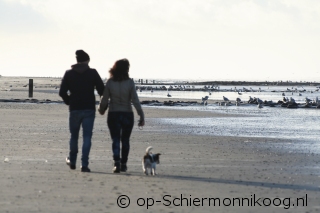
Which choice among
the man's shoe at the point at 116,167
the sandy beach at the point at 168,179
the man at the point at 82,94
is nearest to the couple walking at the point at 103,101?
the man at the point at 82,94

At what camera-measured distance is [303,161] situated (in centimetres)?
1325

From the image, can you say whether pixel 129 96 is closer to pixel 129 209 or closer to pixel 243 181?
pixel 243 181

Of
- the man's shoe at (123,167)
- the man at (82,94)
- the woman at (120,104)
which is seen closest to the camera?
the man's shoe at (123,167)

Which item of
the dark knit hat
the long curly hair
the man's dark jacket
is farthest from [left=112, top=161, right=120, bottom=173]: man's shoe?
the dark knit hat

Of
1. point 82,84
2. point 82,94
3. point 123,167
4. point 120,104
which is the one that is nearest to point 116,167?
point 123,167

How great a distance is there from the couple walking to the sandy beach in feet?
1.44

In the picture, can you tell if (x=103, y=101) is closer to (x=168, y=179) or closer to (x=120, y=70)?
(x=120, y=70)

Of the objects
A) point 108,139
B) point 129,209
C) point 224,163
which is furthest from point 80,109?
point 108,139

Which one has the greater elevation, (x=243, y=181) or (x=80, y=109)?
(x=80, y=109)

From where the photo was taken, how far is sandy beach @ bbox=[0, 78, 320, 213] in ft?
27.5

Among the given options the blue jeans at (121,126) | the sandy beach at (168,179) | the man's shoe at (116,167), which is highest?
the blue jeans at (121,126)

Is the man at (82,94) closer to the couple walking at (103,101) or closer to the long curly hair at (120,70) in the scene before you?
the couple walking at (103,101)

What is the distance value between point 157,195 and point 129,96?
116 inches

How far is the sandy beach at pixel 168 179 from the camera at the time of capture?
27.5ft
